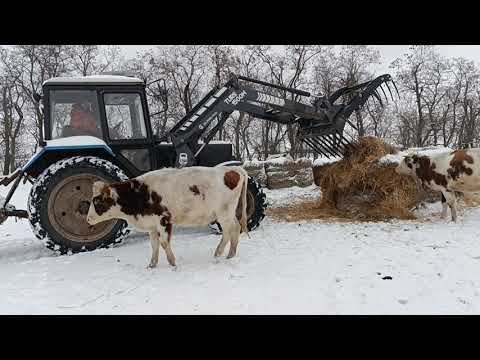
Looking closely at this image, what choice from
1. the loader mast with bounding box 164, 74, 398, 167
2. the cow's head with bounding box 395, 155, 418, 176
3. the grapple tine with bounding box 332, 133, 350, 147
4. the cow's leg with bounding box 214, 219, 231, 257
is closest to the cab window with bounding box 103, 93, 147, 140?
the loader mast with bounding box 164, 74, 398, 167

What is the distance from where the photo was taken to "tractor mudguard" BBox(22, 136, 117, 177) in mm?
6152

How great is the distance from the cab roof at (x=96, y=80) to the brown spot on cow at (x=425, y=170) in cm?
612

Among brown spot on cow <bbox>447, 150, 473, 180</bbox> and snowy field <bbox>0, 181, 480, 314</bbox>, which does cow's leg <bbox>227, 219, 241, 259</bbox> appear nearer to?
snowy field <bbox>0, 181, 480, 314</bbox>

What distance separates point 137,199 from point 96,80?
276 cm

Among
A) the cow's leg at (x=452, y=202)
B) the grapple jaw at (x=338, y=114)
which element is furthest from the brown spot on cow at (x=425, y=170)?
the grapple jaw at (x=338, y=114)

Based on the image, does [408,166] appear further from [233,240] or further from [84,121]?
[84,121]

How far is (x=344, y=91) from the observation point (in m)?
8.41

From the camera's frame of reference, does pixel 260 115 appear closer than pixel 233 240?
No

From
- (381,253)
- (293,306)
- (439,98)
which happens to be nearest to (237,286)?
(293,306)

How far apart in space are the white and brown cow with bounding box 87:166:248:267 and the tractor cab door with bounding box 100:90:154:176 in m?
1.71

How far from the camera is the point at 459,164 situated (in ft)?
25.9

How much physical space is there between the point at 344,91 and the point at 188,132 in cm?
363

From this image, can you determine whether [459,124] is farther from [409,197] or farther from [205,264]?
[205,264]

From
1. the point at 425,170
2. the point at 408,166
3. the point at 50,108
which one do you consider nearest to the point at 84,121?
the point at 50,108
